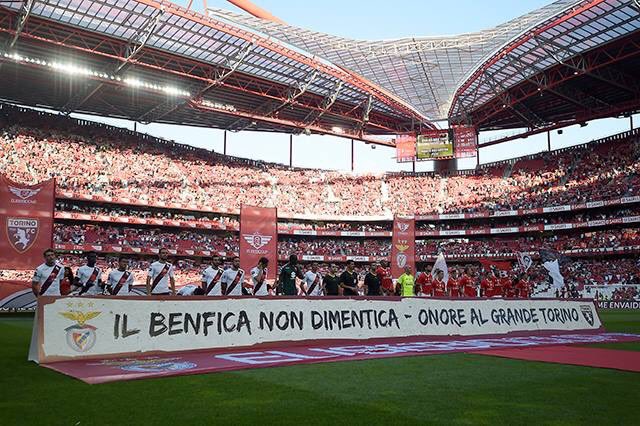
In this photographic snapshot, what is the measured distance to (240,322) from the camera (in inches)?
430

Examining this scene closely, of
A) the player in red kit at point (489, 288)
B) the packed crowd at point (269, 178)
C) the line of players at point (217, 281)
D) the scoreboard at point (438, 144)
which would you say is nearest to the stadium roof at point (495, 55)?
the scoreboard at point (438, 144)

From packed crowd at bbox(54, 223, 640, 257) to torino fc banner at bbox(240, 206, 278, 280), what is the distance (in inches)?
1051

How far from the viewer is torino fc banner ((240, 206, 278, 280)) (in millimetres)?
20594

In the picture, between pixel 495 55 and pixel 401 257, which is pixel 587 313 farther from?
pixel 495 55

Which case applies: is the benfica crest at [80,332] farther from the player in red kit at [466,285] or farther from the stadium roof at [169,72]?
the stadium roof at [169,72]

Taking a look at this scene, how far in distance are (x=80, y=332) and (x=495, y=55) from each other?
37462 millimetres

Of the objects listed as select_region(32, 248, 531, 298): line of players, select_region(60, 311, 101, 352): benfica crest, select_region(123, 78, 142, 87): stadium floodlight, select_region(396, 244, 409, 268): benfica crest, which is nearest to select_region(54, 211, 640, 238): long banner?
select_region(123, 78, 142, 87): stadium floodlight

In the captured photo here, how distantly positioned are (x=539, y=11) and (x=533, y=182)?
2459cm

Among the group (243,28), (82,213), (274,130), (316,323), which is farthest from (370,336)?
(274,130)

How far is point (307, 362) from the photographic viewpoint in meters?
9.03

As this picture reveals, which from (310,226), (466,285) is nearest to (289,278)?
(466,285)

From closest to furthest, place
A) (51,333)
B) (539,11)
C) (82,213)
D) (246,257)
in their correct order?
(51,333) → (246,257) → (539,11) → (82,213)

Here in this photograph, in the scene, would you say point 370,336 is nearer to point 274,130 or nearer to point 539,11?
point 539,11

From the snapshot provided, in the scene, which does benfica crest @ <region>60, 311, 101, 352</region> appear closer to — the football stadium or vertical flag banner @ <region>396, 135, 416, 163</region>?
the football stadium
